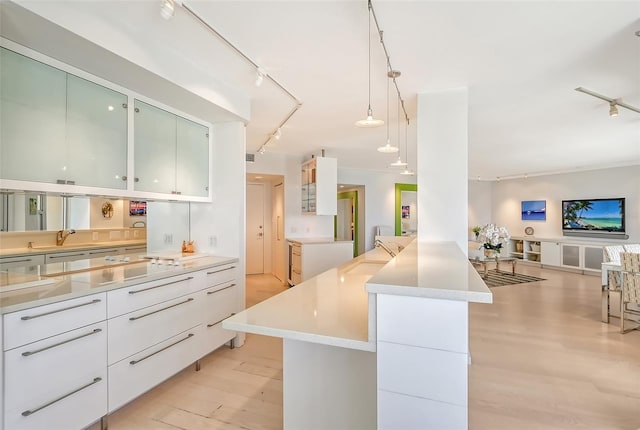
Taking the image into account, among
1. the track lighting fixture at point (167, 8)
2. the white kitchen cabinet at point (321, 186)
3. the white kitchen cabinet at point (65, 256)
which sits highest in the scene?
the track lighting fixture at point (167, 8)

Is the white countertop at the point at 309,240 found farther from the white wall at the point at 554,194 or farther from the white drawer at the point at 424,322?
the white wall at the point at 554,194

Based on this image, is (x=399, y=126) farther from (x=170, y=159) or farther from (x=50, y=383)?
(x=50, y=383)

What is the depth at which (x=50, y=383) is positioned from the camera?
1625 millimetres

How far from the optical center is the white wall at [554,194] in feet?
21.9

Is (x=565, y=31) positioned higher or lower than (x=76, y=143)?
higher

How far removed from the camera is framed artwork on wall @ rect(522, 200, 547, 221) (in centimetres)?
839

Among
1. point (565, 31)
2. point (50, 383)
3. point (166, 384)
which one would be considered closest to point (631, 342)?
point (565, 31)

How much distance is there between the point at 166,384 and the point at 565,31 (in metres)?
3.91

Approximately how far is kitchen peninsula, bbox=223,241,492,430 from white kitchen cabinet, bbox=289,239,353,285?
335cm

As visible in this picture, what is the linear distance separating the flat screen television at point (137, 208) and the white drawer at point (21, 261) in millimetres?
763

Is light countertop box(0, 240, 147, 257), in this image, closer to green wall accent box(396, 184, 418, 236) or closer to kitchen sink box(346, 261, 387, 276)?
kitchen sink box(346, 261, 387, 276)

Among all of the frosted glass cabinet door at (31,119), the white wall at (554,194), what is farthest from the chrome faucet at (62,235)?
the white wall at (554,194)

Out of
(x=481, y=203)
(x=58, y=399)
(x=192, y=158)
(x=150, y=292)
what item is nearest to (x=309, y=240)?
(x=192, y=158)

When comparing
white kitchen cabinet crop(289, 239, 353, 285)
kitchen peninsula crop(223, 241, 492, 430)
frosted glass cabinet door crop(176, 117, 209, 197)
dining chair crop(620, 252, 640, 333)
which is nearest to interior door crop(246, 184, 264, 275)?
white kitchen cabinet crop(289, 239, 353, 285)
